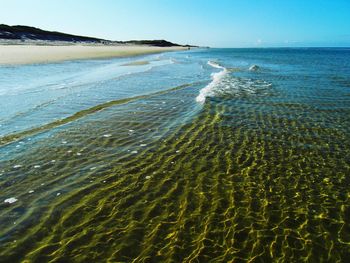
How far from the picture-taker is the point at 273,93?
24.7m

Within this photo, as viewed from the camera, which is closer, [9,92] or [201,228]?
[201,228]

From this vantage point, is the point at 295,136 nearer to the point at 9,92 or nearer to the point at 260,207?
the point at 260,207

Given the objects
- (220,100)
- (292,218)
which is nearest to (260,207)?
(292,218)

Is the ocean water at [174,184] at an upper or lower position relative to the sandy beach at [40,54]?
upper

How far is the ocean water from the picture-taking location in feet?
22.0

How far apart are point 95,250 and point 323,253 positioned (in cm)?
497

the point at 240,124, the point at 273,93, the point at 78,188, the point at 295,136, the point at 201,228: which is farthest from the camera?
the point at 273,93

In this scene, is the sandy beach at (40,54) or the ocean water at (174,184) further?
the sandy beach at (40,54)

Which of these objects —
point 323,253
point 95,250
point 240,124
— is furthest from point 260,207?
point 240,124

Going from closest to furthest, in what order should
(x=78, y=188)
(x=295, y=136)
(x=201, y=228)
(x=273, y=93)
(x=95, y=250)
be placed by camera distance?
(x=95, y=250) < (x=201, y=228) < (x=78, y=188) < (x=295, y=136) < (x=273, y=93)

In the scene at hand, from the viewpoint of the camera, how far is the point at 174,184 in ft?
30.9

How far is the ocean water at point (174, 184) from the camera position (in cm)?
670

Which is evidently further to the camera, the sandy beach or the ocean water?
the sandy beach

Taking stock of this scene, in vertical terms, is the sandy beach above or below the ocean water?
below
